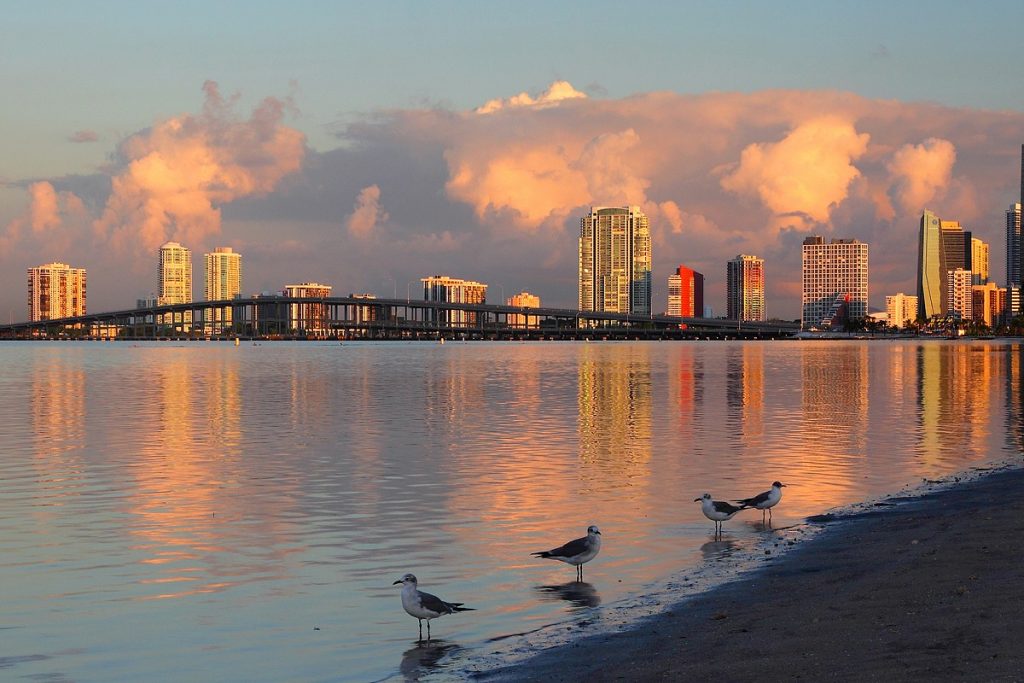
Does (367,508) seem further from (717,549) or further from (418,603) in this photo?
(418,603)

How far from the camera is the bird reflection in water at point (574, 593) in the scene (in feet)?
53.5

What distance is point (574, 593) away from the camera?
1688cm

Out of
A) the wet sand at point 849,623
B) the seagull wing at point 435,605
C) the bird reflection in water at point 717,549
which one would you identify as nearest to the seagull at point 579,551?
the wet sand at point 849,623

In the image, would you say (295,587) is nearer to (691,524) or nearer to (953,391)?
(691,524)

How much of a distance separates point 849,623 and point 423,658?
4.81 m

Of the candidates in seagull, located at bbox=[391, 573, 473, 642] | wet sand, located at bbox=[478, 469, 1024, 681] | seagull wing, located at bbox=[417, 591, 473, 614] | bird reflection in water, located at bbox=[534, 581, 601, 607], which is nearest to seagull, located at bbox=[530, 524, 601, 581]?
bird reflection in water, located at bbox=[534, 581, 601, 607]

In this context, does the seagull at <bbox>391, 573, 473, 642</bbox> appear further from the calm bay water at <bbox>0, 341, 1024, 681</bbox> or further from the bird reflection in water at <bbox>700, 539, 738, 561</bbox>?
the bird reflection in water at <bbox>700, 539, 738, 561</bbox>

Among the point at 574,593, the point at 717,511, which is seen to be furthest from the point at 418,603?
the point at 717,511

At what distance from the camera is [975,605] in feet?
43.3

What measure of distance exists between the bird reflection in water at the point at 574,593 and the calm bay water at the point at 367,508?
0.06m

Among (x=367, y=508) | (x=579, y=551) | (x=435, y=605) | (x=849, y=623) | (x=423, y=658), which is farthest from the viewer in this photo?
(x=367, y=508)

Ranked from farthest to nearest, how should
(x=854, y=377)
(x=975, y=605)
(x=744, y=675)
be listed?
1. (x=854, y=377)
2. (x=975, y=605)
3. (x=744, y=675)

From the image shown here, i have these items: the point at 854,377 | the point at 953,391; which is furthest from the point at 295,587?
the point at 854,377

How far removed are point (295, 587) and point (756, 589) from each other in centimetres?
672
